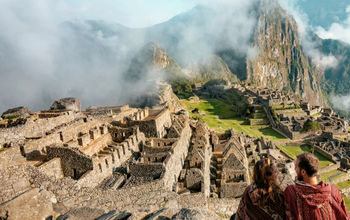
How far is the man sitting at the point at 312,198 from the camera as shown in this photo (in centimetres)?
477

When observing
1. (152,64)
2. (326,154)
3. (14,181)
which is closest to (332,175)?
(326,154)

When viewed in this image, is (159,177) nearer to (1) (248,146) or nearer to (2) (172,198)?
(2) (172,198)

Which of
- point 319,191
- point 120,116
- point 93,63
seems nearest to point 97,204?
point 319,191

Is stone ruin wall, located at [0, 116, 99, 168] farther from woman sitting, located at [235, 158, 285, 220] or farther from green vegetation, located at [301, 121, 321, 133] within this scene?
green vegetation, located at [301, 121, 321, 133]

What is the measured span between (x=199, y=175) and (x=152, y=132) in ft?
26.5

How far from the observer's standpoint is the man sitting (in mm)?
4766

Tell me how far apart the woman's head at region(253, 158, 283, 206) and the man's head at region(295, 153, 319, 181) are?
1.52 ft

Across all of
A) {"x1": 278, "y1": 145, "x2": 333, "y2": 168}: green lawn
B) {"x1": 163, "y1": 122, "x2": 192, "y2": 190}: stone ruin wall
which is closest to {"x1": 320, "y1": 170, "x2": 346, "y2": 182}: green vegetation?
{"x1": 278, "y1": 145, "x2": 333, "y2": 168}: green lawn

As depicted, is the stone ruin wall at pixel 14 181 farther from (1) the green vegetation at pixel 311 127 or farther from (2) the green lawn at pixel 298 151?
(1) the green vegetation at pixel 311 127

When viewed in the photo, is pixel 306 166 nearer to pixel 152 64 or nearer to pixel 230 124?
pixel 230 124

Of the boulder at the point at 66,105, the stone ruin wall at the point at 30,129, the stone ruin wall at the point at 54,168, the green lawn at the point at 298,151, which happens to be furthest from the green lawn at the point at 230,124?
the stone ruin wall at the point at 54,168

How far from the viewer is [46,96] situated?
176ft

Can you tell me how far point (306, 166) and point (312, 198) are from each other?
2.08 feet

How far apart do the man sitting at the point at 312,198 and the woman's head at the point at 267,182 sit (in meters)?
0.29
